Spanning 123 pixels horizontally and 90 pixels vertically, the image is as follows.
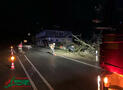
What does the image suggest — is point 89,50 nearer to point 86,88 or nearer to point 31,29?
point 86,88

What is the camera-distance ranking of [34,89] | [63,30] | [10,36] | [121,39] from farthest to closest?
→ [10,36]
[63,30]
[34,89]
[121,39]

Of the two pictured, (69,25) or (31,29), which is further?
(31,29)

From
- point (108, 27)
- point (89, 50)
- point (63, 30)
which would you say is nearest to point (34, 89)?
point (108, 27)

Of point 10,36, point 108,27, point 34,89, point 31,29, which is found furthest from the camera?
point 10,36

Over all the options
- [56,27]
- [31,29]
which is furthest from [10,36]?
[56,27]

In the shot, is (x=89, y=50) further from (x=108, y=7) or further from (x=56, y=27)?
(x=56, y=27)

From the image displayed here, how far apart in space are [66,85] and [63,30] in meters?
48.5

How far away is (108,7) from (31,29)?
230 ft

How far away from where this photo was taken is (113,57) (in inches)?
132

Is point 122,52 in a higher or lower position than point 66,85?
higher

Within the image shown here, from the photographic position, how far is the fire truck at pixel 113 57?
10.3ft

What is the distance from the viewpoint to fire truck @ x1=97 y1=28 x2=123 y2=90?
10.3ft

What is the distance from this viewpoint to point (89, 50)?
15805 millimetres

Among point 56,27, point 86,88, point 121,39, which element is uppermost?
point 56,27
